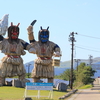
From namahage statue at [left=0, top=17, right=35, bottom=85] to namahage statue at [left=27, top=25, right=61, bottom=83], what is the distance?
67 centimetres

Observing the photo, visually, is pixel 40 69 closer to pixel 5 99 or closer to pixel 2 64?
pixel 2 64

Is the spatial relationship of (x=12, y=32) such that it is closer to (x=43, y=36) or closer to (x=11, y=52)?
(x=11, y=52)

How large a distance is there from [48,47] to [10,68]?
3409 mm

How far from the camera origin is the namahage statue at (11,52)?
22.9 m

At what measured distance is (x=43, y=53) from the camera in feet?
76.8

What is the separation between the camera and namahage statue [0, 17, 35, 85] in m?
22.9

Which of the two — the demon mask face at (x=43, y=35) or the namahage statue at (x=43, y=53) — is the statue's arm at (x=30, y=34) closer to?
the namahage statue at (x=43, y=53)

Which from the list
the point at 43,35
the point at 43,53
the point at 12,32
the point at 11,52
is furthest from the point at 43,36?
the point at 11,52

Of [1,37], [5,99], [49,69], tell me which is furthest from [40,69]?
[5,99]

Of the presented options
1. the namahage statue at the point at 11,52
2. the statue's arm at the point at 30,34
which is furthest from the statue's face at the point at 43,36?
the namahage statue at the point at 11,52

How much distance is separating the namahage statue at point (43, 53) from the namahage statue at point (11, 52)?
2.20 ft

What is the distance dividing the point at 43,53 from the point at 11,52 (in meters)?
2.50

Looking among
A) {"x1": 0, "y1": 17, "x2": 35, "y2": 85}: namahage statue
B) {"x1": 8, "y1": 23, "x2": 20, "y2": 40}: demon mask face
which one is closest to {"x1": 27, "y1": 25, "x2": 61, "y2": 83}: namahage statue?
{"x1": 0, "y1": 17, "x2": 35, "y2": 85}: namahage statue

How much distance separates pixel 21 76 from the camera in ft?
78.5
